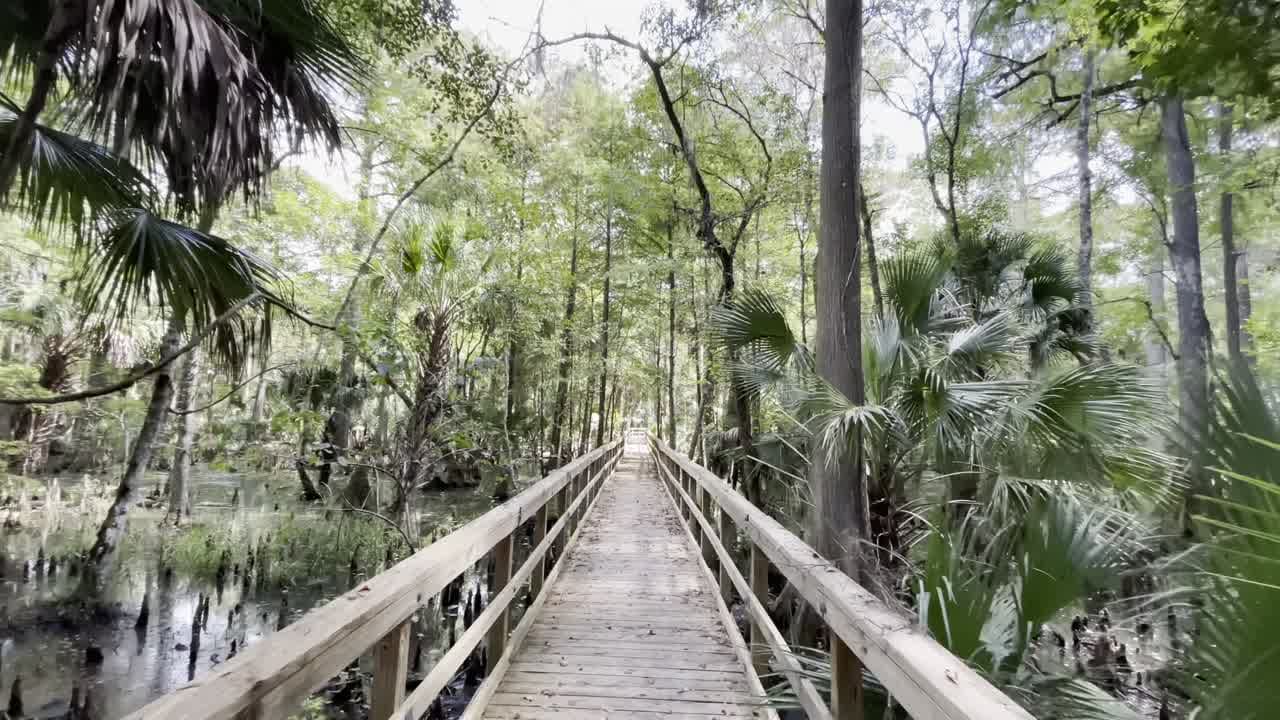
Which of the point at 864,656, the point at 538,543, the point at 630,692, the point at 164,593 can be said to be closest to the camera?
the point at 864,656

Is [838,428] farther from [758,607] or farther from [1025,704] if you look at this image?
[1025,704]

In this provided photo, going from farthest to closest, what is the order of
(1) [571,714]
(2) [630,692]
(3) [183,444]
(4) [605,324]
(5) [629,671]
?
(4) [605,324] → (3) [183,444] → (5) [629,671] → (2) [630,692] → (1) [571,714]

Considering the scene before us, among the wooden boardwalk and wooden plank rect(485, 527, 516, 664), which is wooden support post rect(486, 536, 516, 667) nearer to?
wooden plank rect(485, 527, 516, 664)

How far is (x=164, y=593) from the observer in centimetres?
592

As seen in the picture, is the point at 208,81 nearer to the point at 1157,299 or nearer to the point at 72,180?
the point at 72,180

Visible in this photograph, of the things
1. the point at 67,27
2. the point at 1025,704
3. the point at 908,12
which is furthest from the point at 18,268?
the point at 908,12

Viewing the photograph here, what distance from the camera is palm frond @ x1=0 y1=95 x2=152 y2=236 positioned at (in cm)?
275

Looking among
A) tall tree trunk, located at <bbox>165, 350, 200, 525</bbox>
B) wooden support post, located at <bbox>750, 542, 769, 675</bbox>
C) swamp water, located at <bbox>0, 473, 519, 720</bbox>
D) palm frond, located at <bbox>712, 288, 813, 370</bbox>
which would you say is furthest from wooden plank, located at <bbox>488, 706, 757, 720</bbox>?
tall tree trunk, located at <bbox>165, 350, 200, 525</bbox>

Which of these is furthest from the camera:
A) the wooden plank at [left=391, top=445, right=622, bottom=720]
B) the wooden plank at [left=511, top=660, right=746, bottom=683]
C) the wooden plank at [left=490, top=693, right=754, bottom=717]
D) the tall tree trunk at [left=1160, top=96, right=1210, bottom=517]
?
the tall tree trunk at [left=1160, top=96, right=1210, bottom=517]

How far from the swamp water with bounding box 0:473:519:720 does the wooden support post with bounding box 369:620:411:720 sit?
1420mm

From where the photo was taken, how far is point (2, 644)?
14.3ft

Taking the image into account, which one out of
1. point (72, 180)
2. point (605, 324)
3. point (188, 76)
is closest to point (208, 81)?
point (188, 76)

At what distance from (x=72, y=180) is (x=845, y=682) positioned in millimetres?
4295

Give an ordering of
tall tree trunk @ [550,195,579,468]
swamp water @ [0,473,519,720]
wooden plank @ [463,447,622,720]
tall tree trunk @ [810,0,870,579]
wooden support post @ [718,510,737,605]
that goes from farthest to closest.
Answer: tall tree trunk @ [550,195,579,468]
swamp water @ [0,473,519,720]
wooden support post @ [718,510,737,605]
tall tree trunk @ [810,0,870,579]
wooden plank @ [463,447,622,720]
